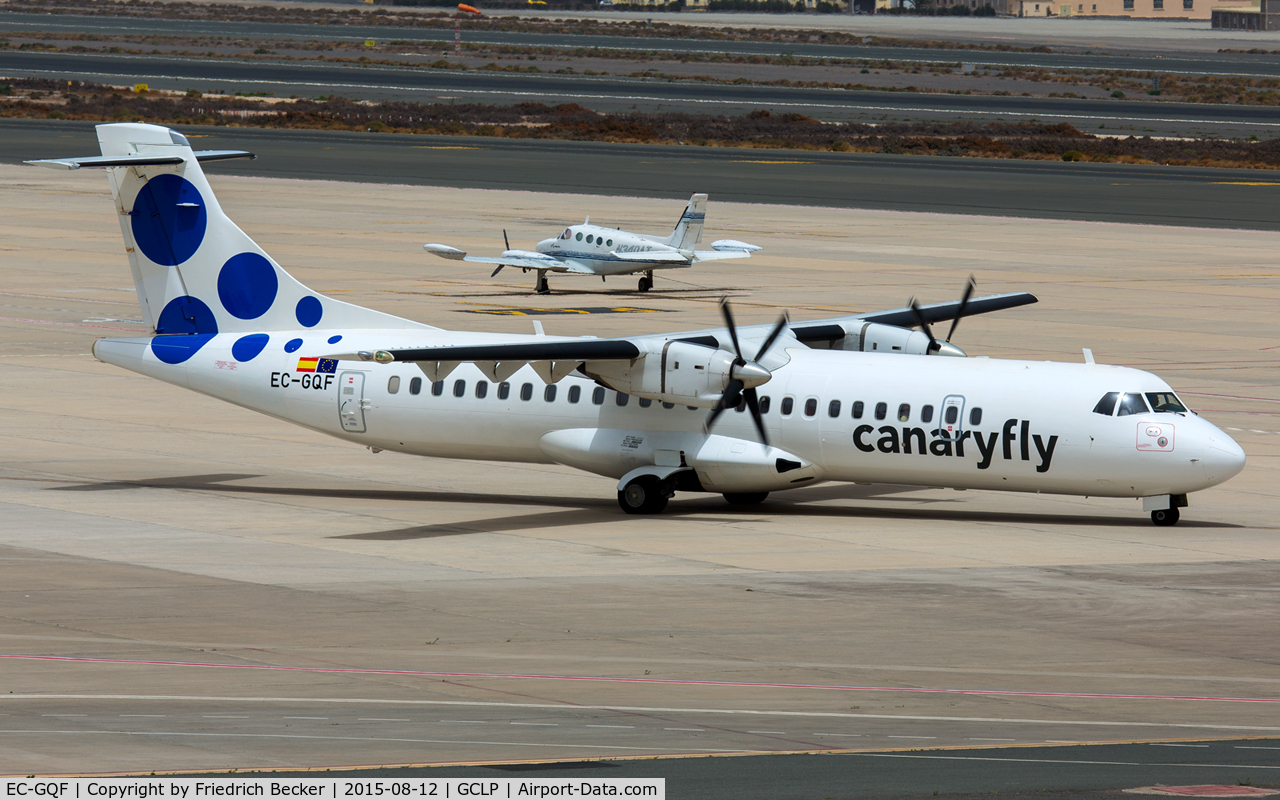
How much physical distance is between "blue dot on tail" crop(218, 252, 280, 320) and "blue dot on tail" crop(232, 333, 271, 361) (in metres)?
0.53

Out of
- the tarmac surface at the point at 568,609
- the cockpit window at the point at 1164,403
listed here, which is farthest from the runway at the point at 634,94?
the cockpit window at the point at 1164,403

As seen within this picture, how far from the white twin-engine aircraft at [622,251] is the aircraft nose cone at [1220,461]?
34.8 metres

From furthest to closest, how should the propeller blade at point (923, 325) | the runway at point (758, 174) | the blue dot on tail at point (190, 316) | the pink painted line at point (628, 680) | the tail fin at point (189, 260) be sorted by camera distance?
the runway at point (758, 174), the blue dot on tail at point (190, 316), the tail fin at point (189, 260), the propeller blade at point (923, 325), the pink painted line at point (628, 680)

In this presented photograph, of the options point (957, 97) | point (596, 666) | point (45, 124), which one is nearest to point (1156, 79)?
point (957, 97)

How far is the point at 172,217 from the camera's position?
1387 inches

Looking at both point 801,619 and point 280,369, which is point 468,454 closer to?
point 280,369

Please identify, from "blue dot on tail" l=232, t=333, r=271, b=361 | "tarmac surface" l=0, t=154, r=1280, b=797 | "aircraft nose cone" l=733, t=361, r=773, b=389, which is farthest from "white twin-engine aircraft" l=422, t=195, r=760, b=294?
"aircraft nose cone" l=733, t=361, r=773, b=389

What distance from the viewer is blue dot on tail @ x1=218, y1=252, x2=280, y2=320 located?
1375 inches

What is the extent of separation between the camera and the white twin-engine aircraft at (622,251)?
62.9m

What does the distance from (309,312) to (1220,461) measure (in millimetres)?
16835

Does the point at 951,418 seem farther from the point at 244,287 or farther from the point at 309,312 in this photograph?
the point at 244,287

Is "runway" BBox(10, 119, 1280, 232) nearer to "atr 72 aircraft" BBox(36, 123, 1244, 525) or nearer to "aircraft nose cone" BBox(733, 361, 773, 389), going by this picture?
"atr 72 aircraft" BBox(36, 123, 1244, 525)

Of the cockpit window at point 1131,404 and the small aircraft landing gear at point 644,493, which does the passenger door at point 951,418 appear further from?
the small aircraft landing gear at point 644,493

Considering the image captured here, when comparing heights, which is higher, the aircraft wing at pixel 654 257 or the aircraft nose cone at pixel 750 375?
the aircraft wing at pixel 654 257
